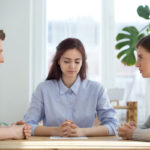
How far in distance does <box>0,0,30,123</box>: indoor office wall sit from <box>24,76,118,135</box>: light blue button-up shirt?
1.55 meters

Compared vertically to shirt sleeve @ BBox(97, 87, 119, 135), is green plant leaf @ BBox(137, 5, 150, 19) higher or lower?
higher

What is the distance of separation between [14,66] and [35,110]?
1.70 meters

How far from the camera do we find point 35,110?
2191mm

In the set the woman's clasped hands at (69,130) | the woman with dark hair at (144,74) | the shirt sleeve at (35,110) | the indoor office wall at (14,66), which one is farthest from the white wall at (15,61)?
the woman with dark hair at (144,74)

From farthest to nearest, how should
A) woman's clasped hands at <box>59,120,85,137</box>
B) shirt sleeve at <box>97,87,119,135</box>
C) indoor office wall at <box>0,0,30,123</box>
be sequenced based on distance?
indoor office wall at <box>0,0,30,123</box>
shirt sleeve at <box>97,87,119,135</box>
woman's clasped hands at <box>59,120,85,137</box>

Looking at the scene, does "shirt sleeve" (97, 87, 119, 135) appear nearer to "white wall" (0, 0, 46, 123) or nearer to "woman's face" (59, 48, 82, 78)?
"woman's face" (59, 48, 82, 78)

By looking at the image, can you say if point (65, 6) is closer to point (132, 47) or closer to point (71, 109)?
point (132, 47)

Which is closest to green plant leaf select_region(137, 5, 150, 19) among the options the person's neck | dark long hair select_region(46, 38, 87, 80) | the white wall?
the white wall

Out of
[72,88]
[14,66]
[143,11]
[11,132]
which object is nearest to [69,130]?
[11,132]

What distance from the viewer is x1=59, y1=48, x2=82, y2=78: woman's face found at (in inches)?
85.7

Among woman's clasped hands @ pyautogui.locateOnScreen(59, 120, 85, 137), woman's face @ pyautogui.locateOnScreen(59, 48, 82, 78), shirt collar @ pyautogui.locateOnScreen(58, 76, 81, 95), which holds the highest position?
woman's face @ pyautogui.locateOnScreen(59, 48, 82, 78)

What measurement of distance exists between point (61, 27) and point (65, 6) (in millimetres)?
296

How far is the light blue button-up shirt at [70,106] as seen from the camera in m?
2.20

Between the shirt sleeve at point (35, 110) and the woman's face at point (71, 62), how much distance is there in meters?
0.26
